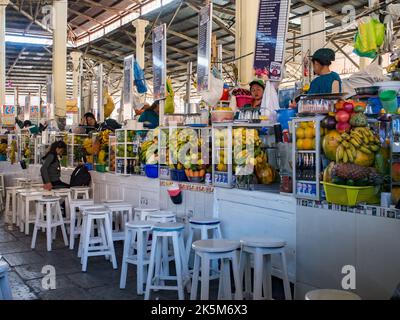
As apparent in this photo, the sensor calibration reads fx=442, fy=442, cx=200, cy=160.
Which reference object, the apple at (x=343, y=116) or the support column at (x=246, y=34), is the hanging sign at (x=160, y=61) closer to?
the support column at (x=246, y=34)

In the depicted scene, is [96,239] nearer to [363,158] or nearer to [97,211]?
[97,211]

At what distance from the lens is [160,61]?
568cm

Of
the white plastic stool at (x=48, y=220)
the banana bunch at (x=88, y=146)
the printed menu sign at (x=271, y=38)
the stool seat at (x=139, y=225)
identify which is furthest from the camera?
the banana bunch at (x=88, y=146)

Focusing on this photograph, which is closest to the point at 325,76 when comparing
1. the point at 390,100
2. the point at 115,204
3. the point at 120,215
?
the point at 390,100

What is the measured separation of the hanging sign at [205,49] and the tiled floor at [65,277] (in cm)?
213

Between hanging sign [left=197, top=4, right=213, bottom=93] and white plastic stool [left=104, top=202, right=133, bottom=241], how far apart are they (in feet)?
5.24

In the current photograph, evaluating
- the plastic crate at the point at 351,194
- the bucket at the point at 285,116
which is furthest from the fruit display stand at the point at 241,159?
the plastic crate at the point at 351,194

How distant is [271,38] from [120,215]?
9.73 ft

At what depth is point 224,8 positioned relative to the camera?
10875 millimetres

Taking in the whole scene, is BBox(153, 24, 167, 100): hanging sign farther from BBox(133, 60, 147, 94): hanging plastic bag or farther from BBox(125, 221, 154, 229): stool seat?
BBox(125, 221, 154, 229): stool seat

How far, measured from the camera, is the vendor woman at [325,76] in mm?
3922

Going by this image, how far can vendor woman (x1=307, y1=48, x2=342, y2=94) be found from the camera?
3.92 meters

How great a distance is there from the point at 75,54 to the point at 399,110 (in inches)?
540
